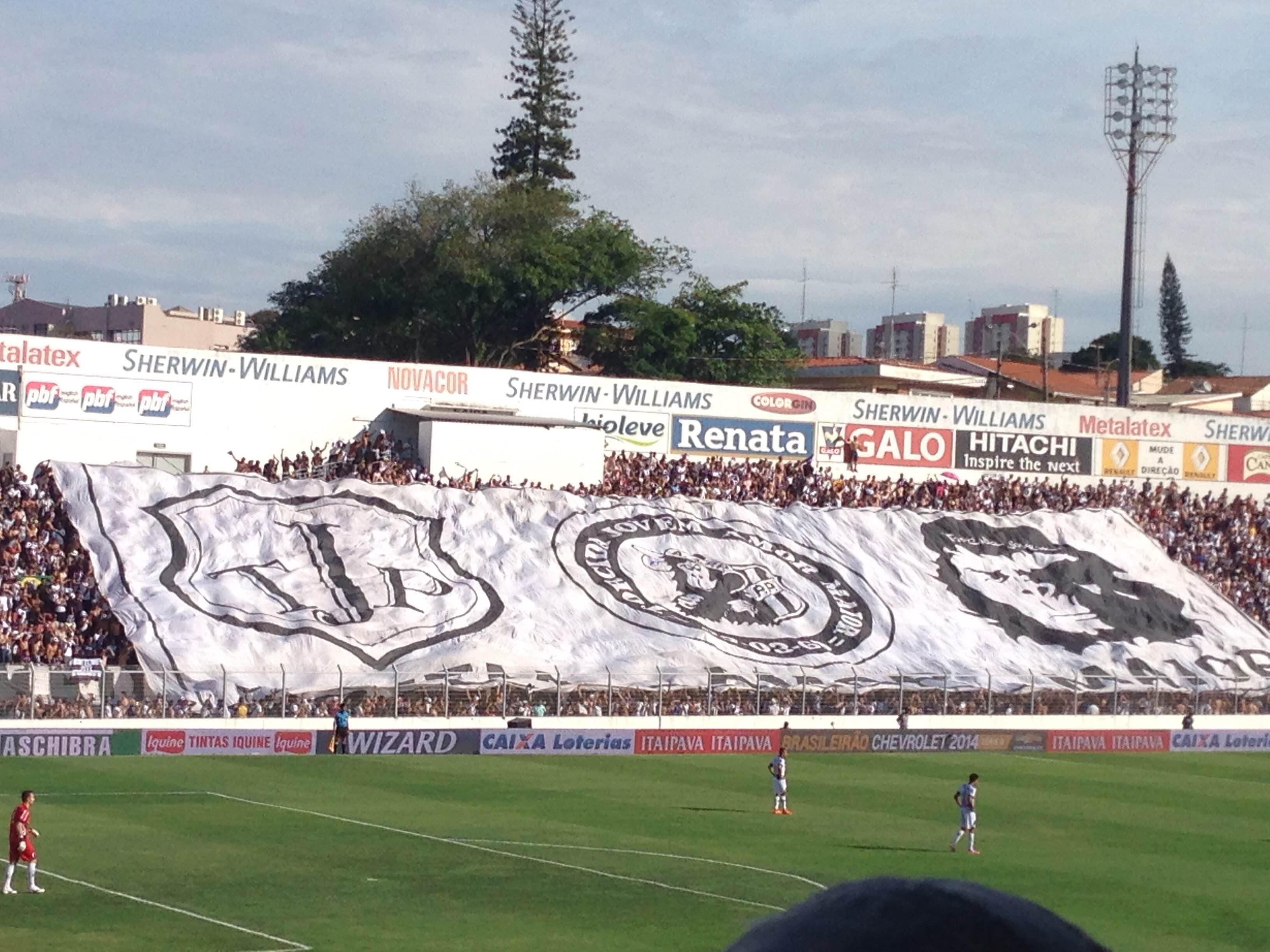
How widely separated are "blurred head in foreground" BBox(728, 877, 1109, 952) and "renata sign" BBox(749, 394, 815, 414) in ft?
209

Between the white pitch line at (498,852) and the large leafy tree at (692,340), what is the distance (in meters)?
53.3

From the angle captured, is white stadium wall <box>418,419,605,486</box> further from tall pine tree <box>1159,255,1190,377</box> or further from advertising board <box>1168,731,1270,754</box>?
tall pine tree <box>1159,255,1190,377</box>

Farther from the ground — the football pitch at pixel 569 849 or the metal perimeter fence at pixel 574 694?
the metal perimeter fence at pixel 574 694

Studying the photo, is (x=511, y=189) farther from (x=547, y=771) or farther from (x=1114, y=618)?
(x=547, y=771)

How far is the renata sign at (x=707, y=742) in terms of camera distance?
4638 centimetres

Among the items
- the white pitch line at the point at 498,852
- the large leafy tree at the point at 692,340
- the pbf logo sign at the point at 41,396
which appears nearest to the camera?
the white pitch line at the point at 498,852

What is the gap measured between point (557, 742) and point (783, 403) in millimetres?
23849

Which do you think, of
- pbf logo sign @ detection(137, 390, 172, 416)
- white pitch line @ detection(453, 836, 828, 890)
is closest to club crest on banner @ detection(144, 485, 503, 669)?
pbf logo sign @ detection(137, 390, 172, 416)

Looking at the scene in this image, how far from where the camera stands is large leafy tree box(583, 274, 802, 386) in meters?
86.4

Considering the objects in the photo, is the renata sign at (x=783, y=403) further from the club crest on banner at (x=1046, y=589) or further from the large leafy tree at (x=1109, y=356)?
the large leafy tree at (x=1109, y=356)

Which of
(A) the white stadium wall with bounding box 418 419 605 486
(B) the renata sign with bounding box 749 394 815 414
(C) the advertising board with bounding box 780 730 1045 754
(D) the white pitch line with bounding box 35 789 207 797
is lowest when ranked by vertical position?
(D) the white pitch line with bounding box 35 789 207 797

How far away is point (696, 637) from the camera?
51062 mm

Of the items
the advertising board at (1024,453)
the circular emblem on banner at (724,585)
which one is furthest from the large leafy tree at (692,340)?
the circular emblem on banner at (724,585)

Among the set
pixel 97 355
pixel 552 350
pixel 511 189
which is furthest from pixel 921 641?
pixel 511 189
